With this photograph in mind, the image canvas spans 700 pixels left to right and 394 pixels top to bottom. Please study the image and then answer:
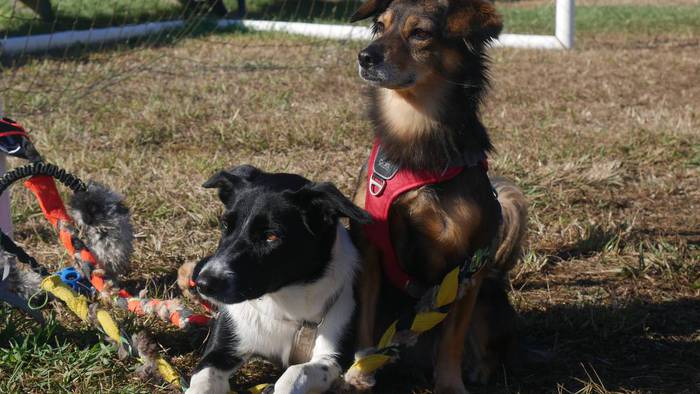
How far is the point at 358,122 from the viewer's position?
A: 634 cm

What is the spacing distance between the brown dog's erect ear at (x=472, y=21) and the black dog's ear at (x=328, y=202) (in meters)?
0.71

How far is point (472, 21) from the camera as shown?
3.02 metres

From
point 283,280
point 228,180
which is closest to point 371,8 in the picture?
point 228,180

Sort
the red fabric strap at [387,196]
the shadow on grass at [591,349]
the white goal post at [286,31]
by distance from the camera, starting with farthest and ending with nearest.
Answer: the white goal post at [286,31]
the shadow on grass at [591,349]
the red fabric strap at [387,196]

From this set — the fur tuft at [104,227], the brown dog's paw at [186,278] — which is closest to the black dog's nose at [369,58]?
the brown dog's paw at [186,278]

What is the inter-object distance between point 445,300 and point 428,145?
1.76ft

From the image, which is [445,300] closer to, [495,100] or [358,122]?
[358,122]

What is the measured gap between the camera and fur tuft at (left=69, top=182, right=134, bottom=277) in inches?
140

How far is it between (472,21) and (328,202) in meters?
0.82

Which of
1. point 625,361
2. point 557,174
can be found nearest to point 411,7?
point 625,361

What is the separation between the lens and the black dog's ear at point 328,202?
2.70 m

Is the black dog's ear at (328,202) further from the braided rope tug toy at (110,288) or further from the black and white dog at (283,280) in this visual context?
the braided rope tug toy at (110,288)

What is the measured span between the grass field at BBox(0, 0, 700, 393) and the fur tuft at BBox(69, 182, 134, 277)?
0.83 ft

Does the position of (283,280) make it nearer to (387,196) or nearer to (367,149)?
(387,196)
